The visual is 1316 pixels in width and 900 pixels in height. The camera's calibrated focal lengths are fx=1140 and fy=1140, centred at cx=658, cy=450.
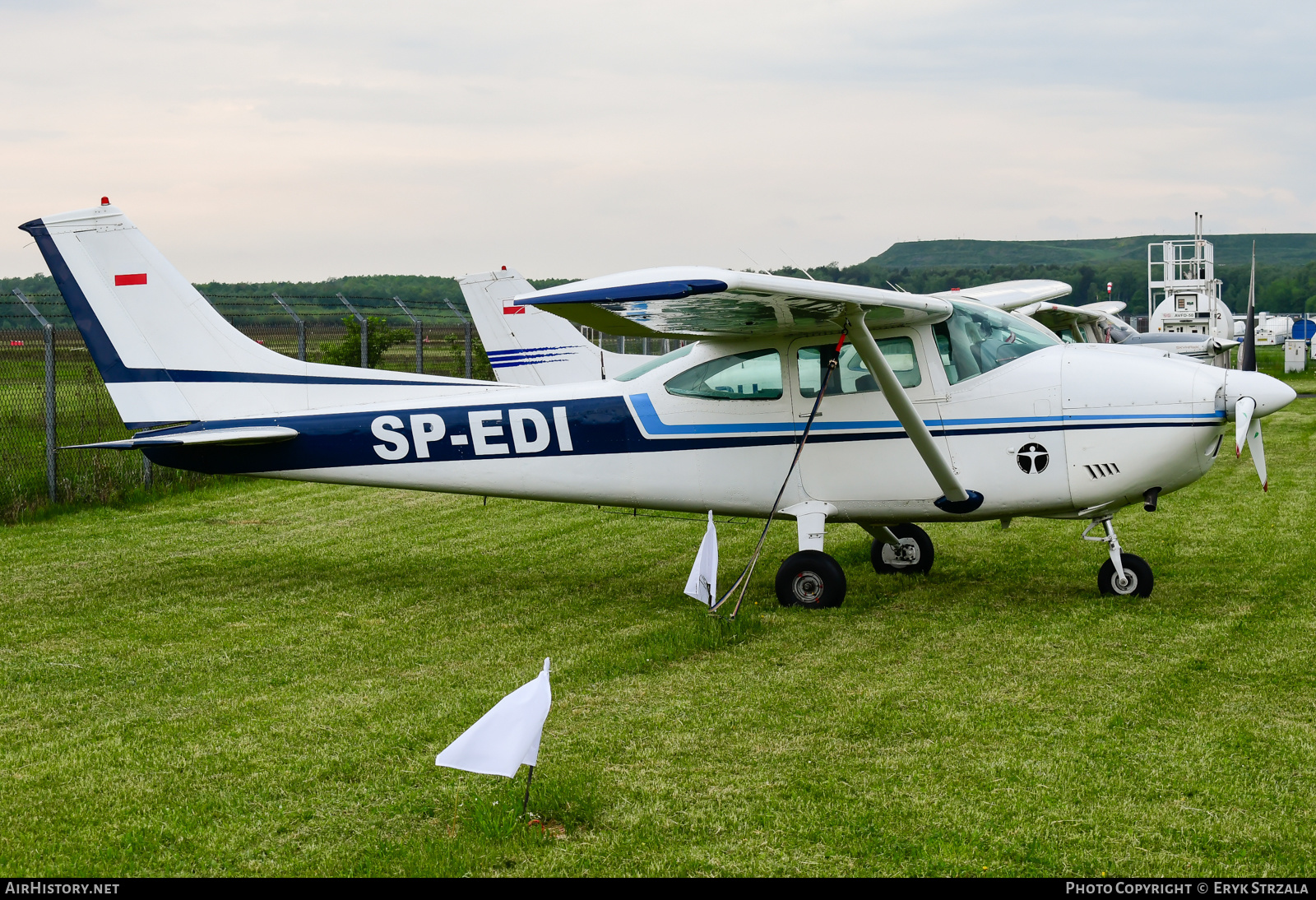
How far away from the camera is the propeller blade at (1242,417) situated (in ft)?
23.2

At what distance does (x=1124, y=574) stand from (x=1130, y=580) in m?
0.06

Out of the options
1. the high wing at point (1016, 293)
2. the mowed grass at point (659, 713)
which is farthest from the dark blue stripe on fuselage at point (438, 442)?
the high wing at point (1016, 293)

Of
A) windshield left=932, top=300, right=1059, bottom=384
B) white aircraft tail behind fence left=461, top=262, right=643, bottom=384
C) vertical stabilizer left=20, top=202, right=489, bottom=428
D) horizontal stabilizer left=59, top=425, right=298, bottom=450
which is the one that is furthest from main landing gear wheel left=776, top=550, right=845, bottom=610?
white aircraft tail behind fence left=461, top=262, right=643, bottom=384

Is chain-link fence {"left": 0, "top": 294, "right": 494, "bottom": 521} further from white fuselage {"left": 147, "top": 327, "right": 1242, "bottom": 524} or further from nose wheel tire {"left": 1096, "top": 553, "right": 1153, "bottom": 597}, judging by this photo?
nose wheel tire {"left": 1096, "top": 553, "right": 1153, "bottom": 597}

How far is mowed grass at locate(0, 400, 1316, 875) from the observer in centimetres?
402

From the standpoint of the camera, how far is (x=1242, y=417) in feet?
23.5

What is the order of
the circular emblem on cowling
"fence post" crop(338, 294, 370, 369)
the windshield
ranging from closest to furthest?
the circular emblem on cowling, the windshield, "fence post" crop(338, 294, 370, 369)

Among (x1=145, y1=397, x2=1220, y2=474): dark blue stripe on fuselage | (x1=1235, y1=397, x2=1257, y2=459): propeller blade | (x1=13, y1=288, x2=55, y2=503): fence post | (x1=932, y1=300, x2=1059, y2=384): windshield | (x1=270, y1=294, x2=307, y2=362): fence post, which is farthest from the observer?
(x1=270, y1=294, x2=307, y2=362): fence post

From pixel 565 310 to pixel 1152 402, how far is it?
12.9 feet

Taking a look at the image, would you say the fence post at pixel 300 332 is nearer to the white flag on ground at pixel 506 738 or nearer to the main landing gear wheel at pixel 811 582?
the main landing gear wheel at pixel 811 582

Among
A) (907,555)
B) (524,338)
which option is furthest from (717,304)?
(524,338)

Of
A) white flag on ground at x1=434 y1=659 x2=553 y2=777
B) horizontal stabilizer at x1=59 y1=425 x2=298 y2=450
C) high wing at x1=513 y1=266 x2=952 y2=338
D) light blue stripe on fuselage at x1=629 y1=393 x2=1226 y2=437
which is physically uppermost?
high wing at x1=513 y1=266 x2=952 y2=338

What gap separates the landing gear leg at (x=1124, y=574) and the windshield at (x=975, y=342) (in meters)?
1.34

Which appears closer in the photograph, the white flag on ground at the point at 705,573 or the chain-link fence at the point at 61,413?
the white flag on ground at the point at 705,573
